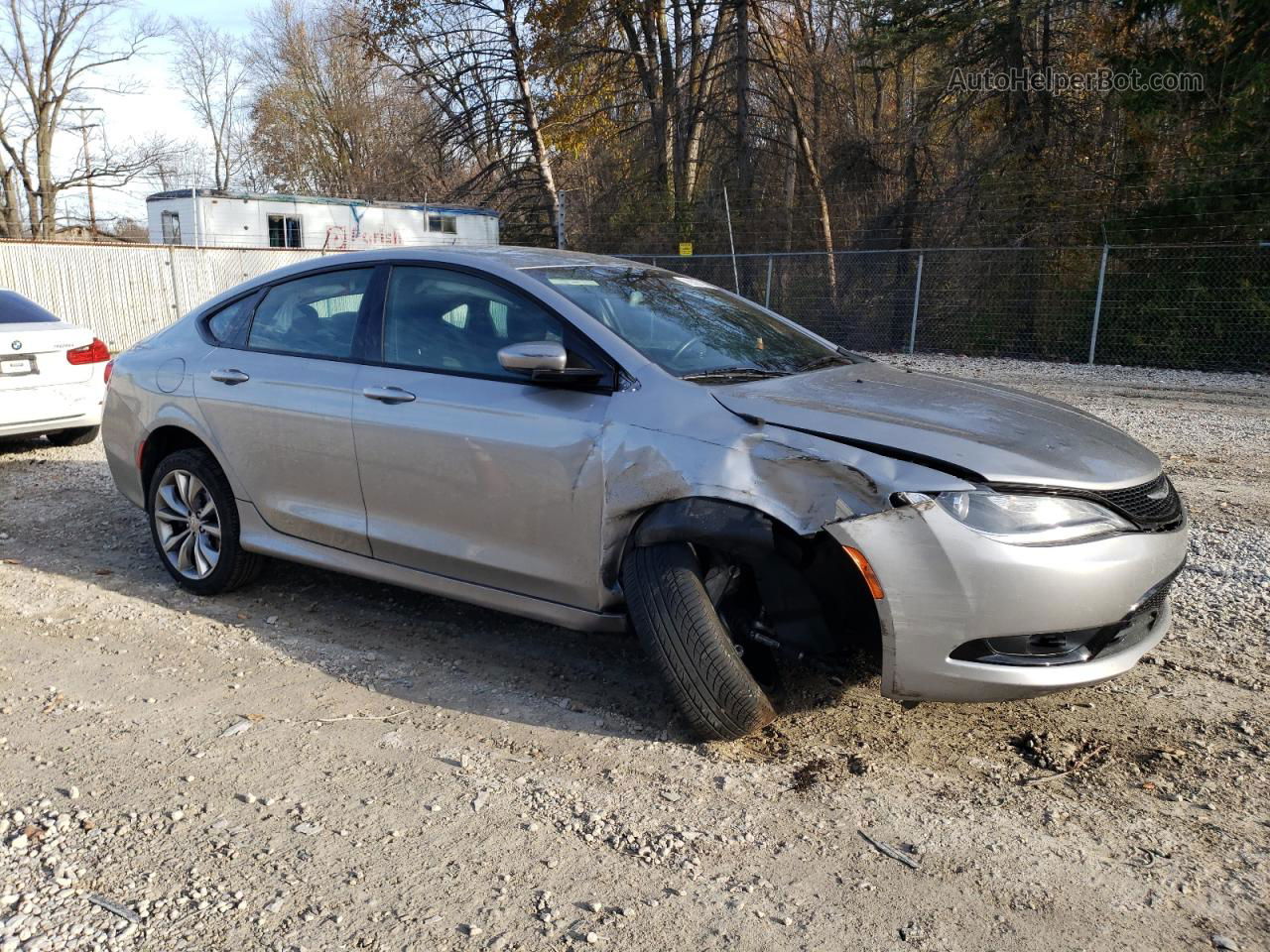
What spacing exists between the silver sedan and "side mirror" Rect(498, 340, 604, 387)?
1cm

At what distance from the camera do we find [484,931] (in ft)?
8.38

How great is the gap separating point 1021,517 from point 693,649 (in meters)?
1.08

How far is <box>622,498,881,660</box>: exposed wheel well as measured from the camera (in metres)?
3.30

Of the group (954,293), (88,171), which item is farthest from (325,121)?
(954,293)

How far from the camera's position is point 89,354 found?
856 centimetres

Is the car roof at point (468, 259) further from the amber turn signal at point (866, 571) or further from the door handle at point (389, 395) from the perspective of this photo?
the amber turn signal at point (866, 571)

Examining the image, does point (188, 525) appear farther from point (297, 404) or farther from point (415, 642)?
point (415, 642)

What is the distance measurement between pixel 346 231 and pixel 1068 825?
27.6 m

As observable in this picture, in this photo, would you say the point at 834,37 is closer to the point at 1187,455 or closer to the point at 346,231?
the point at 346,231

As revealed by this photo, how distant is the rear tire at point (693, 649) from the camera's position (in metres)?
3.32

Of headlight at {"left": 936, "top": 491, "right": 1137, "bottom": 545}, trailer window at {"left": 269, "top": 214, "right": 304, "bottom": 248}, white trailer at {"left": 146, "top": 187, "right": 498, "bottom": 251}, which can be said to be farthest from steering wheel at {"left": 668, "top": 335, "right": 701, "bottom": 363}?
trailer window at {"left": 269, "top": 214, "right": 304, "bottom": 248}

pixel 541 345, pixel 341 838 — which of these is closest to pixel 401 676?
pixel 341 838

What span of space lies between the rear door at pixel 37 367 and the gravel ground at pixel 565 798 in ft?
12.8

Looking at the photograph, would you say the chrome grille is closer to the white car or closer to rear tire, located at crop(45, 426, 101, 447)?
the white car
